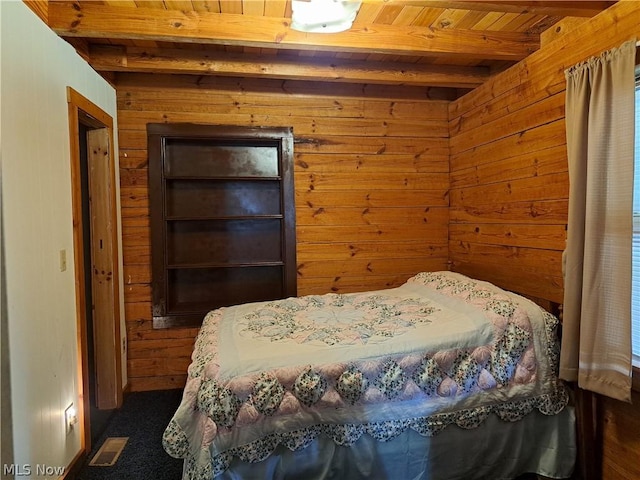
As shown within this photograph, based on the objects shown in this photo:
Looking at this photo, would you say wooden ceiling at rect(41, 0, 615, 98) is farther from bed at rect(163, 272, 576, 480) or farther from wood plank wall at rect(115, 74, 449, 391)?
bed at rect(163, 272, 576, 480)

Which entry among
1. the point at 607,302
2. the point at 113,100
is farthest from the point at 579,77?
the point at 113,100

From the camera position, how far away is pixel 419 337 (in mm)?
1923

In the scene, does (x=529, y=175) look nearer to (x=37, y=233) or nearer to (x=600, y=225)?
(x=600, y=225)

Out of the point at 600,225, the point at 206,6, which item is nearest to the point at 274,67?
the point at 206,6

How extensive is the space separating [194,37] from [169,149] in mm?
1159

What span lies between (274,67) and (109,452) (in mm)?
2769

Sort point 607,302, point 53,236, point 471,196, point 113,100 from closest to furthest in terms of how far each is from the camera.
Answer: point 607,302 → point 53,236 → point 113,100 → point 471,196

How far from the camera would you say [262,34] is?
2223mm

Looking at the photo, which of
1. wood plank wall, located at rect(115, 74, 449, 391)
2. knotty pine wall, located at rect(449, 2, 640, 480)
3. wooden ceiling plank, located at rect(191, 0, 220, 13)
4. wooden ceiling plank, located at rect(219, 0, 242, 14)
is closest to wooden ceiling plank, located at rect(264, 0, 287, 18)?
wooden ceiling plank, located at rect(219, 0, 242, 14)

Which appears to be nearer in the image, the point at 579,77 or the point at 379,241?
the point at 579,77

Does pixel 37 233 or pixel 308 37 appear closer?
pixel 37 233

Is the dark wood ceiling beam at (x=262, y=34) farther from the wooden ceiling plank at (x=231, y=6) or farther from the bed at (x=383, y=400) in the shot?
the bed at (x=383, y=400)

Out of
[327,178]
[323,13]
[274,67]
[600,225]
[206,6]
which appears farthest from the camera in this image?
[327,178]

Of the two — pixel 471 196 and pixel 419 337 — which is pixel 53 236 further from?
pixel 471 196
